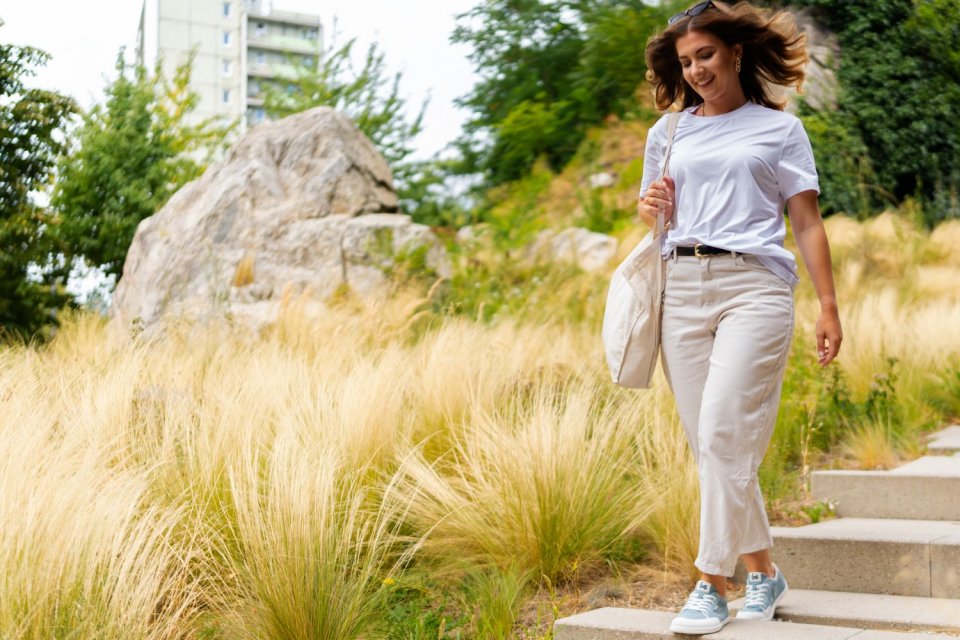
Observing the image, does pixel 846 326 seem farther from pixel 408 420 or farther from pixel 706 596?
pixel 706 596

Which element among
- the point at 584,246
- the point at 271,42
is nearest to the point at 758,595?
the point at 584,246

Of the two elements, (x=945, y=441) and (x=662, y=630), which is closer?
(x=662, y=630)

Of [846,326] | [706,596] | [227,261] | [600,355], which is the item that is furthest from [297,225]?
[706,596]

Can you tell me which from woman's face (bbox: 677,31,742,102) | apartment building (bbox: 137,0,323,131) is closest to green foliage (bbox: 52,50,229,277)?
woman's face (bbox: 677,31,742,102)

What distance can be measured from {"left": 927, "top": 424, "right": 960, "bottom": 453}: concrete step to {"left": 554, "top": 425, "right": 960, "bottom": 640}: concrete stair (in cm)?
31

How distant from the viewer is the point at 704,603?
9.30 ft

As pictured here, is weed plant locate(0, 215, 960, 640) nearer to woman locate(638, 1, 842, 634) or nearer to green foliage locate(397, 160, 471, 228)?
woman locate(638, 1, 842, 634)

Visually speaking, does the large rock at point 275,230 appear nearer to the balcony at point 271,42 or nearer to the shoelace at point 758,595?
the shoelace at point 758,595

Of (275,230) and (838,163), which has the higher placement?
(838,163)

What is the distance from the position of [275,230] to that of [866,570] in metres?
6.34

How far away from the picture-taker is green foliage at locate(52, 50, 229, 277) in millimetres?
12352

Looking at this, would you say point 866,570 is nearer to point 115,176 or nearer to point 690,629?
point 690,629

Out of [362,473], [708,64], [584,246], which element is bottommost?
[362,473]

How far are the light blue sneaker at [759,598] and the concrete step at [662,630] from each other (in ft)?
0.12
